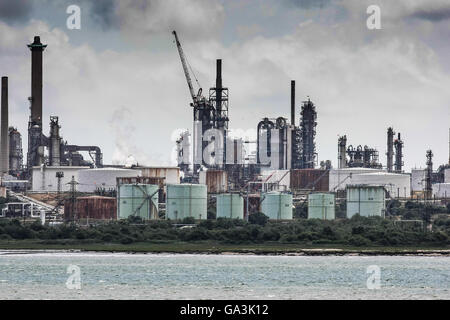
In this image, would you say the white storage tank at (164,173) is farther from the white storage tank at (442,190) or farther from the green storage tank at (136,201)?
the white storage tank at (442,190)

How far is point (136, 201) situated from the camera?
159125 millimetres

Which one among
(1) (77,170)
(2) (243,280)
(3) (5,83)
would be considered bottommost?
(2) (243,280)

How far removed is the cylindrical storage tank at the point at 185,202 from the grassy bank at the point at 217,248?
31730 millimetres

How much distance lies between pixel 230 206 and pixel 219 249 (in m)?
40.9

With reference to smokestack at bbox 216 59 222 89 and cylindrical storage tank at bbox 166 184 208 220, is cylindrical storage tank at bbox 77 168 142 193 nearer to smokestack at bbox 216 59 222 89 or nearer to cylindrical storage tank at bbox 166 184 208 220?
smokestack at bbox 216 59 222 89

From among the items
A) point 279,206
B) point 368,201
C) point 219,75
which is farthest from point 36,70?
point 368,201

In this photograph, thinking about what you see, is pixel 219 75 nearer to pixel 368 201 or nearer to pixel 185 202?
pixel 185 202

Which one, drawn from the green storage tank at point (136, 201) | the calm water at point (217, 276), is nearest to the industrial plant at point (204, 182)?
the green storage tank at point (136, 201)

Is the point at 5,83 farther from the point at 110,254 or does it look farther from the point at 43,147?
the point at 110,254

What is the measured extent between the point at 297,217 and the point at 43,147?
143ft

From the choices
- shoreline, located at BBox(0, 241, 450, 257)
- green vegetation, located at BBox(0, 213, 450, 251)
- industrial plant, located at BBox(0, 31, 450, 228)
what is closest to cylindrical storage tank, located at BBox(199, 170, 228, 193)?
industrial plant, located at BBox(0, 31, 450, 228)

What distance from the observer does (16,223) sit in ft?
454
